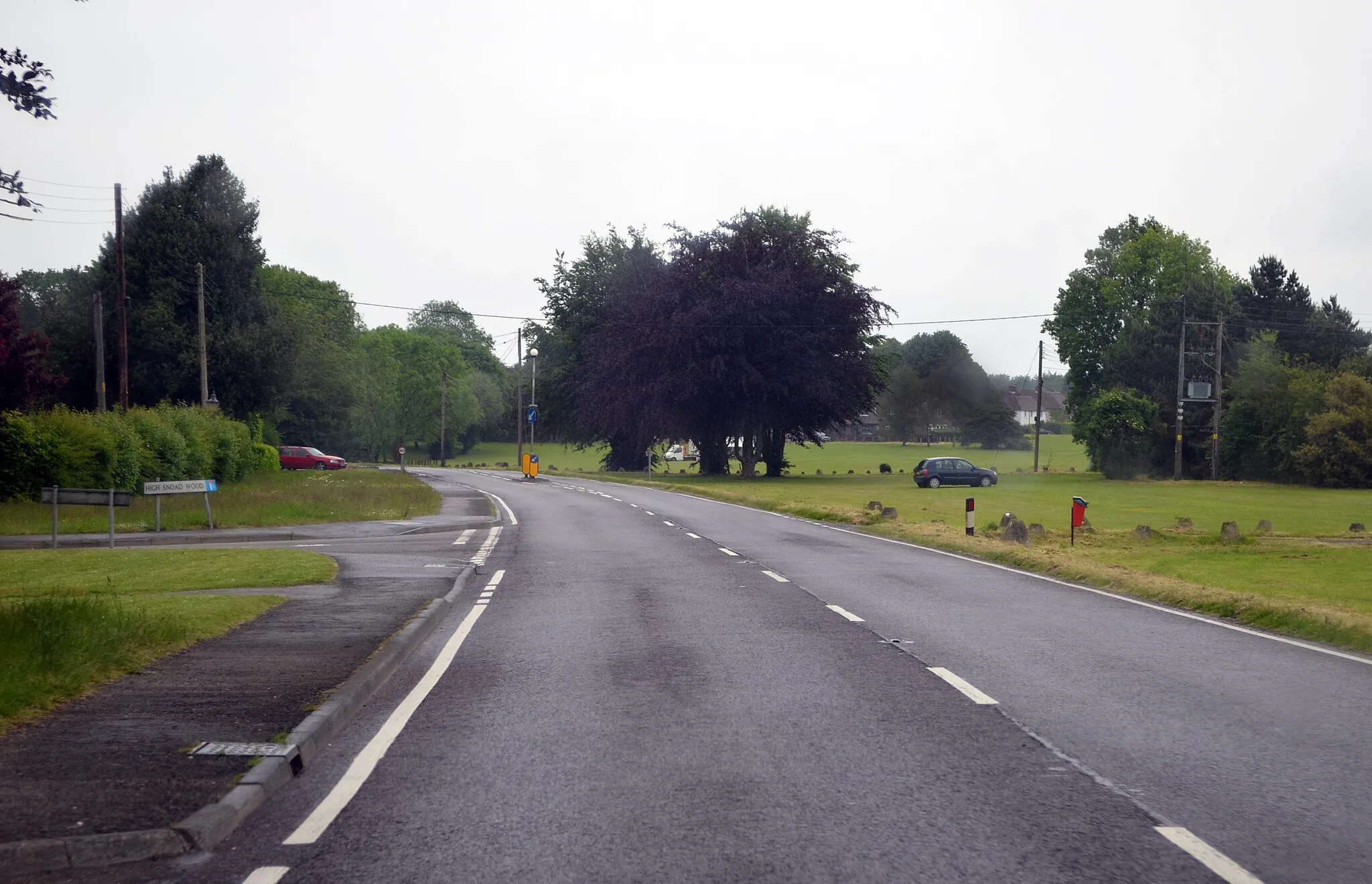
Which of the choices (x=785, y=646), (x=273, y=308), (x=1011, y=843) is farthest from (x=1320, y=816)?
(x=273, y=308)

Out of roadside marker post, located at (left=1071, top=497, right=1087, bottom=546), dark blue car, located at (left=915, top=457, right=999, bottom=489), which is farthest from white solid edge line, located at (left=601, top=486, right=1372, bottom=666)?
dark blue car, located at (left=915, top=457, right=999, bottom=489)

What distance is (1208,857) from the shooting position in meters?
4.57

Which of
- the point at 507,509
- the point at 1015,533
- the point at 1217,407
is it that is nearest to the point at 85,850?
the point at 1015,533

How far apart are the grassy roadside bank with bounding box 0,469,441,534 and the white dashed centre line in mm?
21391

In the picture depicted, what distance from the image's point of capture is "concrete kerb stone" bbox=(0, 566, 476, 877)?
435cm

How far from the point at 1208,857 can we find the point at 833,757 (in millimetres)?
2002

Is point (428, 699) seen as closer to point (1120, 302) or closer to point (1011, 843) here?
point (1011, 843)

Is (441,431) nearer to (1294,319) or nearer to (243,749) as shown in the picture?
(1294,319)

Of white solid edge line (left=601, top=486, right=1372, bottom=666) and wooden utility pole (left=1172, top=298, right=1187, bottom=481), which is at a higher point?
wooden utility pole (left=1172, top=298, right=1187, bottom=481)

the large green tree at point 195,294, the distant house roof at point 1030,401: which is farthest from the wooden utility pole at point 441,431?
the distant house roof at point 1030,401

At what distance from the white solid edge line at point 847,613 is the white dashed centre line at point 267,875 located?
25.3 feet

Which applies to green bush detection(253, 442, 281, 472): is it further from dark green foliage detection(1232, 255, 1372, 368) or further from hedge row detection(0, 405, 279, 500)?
dark green foliage detection(1232, 255, 1372, 368)

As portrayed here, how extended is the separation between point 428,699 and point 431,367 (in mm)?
109796

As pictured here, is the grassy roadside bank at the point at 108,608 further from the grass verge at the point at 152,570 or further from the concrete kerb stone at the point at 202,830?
the concrete kerb stone at the point at 202,830
